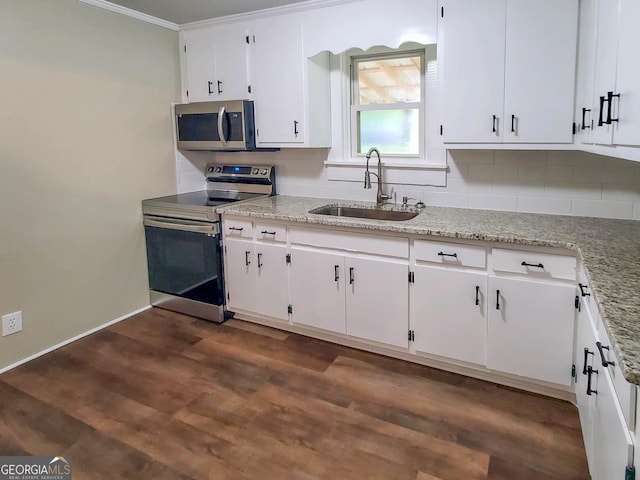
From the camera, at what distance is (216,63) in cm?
360

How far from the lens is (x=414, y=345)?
2.78 m

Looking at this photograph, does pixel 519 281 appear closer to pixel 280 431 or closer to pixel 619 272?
pixel 619 272

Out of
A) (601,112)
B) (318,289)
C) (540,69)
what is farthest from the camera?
(318,289)

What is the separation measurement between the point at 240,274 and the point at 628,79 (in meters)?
2.58

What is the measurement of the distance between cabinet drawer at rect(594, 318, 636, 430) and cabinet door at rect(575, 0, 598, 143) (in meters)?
1.03

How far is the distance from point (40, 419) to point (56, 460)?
385mm

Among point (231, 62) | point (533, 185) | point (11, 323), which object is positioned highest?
point (231, 62)

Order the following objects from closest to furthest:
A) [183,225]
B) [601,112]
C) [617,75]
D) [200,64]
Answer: [617,75]
[601,112]
[183,225]
[200,64]

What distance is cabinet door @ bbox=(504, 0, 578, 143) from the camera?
238 centimetres

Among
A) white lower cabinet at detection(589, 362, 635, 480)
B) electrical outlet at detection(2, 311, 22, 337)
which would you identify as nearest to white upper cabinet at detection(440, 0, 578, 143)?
white lower cabinet at detection(589, 362, 635, 480)

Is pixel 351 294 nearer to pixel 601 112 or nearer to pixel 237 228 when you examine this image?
pixel 237 228

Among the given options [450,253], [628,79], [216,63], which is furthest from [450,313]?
[216,63]

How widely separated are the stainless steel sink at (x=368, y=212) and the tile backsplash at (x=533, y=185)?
0.18 metres

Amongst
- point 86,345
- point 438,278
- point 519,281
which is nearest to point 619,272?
point 519,281
